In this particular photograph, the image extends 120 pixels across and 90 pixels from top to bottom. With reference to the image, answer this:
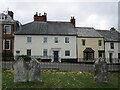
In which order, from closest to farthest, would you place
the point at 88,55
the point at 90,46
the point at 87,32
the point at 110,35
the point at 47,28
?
1. the point at 47,28
2. the point at 88,55
3. the point at 90,46
4. the point at 87,32
5. the point at 110,35

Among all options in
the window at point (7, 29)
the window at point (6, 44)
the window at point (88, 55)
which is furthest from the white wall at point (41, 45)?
the window at point (88, 55)

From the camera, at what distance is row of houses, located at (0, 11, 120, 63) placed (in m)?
36.7

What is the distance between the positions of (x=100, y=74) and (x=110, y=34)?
33597 mm

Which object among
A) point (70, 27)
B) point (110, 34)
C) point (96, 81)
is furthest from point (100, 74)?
point (110, 34)

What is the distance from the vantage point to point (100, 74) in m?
Result: 12.6

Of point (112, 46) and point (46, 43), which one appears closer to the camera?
point (46, 43)

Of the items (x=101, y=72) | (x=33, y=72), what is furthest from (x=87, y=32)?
(x=33, y=72)

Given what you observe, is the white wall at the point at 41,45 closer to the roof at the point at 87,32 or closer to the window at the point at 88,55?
the window at the point at 88,55

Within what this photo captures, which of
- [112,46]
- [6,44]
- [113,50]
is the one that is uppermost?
[6,44]

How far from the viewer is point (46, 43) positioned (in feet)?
Result: 122

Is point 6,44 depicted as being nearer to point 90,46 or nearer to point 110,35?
point 90,46

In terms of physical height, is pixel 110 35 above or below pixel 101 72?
above

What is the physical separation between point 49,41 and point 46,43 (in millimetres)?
744

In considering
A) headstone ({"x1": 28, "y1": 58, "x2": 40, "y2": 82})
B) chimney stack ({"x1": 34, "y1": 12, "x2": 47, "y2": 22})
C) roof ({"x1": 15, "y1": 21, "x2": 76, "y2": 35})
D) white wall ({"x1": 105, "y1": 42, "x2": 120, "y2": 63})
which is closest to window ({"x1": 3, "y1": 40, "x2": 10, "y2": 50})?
roof ({"x1": 15, "y1": 21, "x2": 76, "y2": 35})
